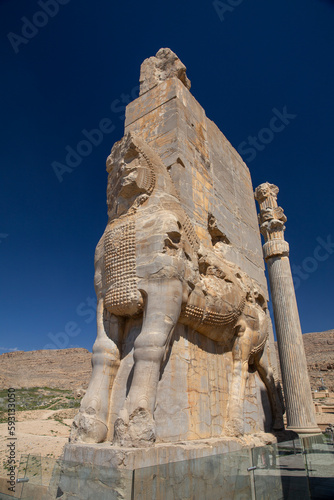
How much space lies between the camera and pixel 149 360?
3078 millimetres

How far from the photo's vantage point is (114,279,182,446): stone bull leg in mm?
2795

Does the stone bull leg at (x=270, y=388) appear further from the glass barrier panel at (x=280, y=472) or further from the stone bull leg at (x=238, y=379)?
the glass barrier panel at (x=280, y=472)

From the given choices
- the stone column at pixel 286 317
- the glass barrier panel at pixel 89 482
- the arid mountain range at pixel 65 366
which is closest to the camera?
the glass barrier panel at pixel 89 482

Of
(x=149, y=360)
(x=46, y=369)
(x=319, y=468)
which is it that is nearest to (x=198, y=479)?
(x=149, y=360)

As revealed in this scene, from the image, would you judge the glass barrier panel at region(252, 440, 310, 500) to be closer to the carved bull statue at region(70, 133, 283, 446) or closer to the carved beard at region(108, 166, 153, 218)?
the carved bull statue at region(70, 133, 283, 446)

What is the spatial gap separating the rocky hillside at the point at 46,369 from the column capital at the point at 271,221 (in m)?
36.4

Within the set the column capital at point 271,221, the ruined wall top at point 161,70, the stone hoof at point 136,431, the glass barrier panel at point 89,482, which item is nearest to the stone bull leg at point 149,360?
the stone hoof at point 136,431

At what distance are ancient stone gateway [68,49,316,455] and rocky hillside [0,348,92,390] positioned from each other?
39350 millimetres

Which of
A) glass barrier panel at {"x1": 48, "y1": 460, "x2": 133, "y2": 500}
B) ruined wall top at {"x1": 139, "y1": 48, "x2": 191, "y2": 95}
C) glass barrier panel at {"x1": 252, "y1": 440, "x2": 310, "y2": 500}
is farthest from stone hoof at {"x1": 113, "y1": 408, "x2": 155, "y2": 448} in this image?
ruined wall top at {"x1": 139, "y1": 48, "x2": 191, "y2": 95}

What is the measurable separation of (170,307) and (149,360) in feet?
1.74

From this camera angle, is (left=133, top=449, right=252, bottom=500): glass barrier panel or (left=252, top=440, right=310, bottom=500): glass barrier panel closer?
(left=133, top=449, right=252, bottom=500): glass barrier panel

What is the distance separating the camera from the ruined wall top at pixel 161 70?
5.86m

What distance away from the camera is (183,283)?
3623mm

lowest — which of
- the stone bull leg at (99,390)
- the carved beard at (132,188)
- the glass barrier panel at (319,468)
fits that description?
the glass barrier panel at (319,468)
